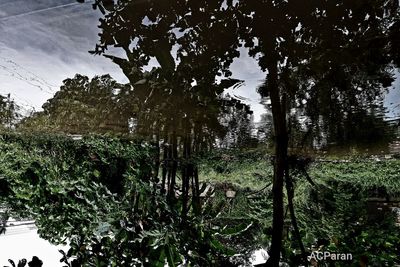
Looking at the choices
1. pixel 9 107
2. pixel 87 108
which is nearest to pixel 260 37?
pixel 87 108

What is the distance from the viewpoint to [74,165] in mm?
3305

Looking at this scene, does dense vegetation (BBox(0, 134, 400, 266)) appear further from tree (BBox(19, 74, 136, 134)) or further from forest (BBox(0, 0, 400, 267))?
Answer: tree (BBox(19, 74, 136, 134))

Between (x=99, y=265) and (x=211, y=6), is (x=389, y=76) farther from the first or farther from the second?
(x=99, y=265)

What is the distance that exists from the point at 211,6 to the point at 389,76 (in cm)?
113

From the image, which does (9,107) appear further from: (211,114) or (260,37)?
(260,37)

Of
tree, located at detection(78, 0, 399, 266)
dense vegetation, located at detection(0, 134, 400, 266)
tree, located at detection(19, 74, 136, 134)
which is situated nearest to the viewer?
tree, located at detection(78, 0, 399, 266)

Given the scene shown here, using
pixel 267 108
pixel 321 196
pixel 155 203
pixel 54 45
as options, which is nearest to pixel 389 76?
pixel 267 108

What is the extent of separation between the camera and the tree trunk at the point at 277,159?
1575 millimetres

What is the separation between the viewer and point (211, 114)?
164 centimetres

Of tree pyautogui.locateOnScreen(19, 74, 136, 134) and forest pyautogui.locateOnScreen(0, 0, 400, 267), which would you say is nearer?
forest pyautogui.locateOnScreen(0, 0, 400, 267)

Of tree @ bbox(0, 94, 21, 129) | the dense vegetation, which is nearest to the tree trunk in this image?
the dense vegetation

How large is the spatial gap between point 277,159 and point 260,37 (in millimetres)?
810

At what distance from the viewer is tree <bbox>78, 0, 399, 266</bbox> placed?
48.5 inches

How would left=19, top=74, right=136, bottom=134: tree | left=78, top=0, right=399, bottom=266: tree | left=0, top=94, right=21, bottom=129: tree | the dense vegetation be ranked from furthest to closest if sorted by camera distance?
left=0, top=94, right=21, bottom=129: tree, left=19, top=74, right=136, bottom=134: tree, the dense vegetation, left=78, top=0, right=399, bottom=266: tree
